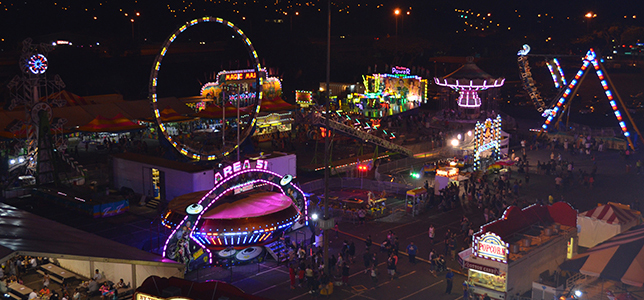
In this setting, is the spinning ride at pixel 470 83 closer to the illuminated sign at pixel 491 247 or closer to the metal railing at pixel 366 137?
the metal railing at pixel 366 137

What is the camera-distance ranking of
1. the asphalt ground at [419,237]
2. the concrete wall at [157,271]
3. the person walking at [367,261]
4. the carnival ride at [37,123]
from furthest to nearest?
the carnival ride at [37,123] → the person walking at [367,261] → the asphalt ground at [419,237] → the concrete wall at [157,271]

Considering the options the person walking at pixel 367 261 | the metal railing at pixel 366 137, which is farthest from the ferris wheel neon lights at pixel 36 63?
the person walking at pixel 367 261

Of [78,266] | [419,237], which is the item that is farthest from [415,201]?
[78,266]

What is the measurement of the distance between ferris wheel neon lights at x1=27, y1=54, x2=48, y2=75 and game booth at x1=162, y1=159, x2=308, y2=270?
1441 cm

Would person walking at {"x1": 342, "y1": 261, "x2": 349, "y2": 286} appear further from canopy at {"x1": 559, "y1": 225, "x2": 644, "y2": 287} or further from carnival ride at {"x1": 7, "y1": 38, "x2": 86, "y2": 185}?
carnival ride at {"x1": 7, "y1": 38, "x2": 86, "y2": 185}

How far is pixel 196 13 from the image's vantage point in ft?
340

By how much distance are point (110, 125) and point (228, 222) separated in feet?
87.4

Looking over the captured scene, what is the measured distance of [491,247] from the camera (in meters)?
22.1

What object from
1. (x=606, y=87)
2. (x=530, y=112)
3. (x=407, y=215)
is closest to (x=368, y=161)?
(x=407, y=215)

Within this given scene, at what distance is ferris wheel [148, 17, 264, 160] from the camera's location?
35.2m

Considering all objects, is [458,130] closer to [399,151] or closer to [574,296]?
[399,151]

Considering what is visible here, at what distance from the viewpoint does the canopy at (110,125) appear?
47.9 meters

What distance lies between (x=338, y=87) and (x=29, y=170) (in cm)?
4202

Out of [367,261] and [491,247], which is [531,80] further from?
[491,247]
